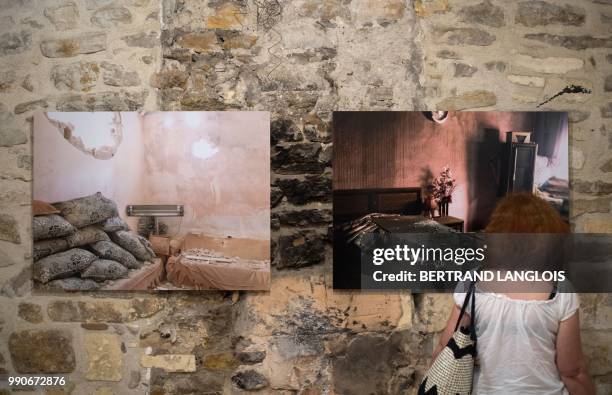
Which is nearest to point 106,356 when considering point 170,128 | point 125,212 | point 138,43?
point 125,212

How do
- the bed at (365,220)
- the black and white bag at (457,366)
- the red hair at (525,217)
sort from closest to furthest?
the black and white bag at (457,366)
the red hair at (525,217)
the bed at (365,220)

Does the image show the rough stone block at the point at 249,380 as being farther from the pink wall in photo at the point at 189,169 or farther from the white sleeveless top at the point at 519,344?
the white sleeveless top at the point at 519,344

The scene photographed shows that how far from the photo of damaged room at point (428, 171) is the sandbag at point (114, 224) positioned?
31.6 inches

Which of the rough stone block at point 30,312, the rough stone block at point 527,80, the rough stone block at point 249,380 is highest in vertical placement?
the rough stone block at point 527,80

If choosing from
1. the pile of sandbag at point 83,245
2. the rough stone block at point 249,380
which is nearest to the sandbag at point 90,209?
the pile of sandbag at point 83,245

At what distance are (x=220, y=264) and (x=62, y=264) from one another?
61 cm

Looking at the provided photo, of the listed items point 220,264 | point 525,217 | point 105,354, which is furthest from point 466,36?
point 105,354

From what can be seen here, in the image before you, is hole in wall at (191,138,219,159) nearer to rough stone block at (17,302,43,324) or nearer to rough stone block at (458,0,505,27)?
rough stone block at (17,302,43,324)

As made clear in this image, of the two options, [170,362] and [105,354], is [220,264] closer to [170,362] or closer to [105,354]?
[170,362]

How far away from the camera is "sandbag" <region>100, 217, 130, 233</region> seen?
1.76 m

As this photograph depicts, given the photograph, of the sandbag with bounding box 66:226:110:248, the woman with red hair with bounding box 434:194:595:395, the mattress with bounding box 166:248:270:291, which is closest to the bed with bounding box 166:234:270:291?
the mattress with bounding box 166:248:270:291

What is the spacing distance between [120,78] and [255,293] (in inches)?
39.2

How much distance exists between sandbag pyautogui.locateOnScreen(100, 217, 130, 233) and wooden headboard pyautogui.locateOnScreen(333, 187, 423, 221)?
0.81m

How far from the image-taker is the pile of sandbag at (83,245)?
1.76 metres
